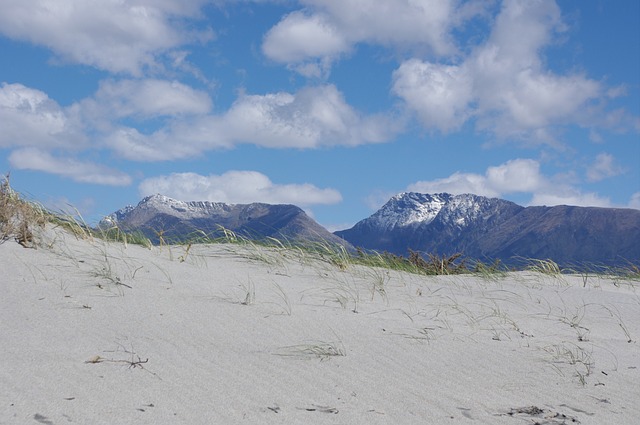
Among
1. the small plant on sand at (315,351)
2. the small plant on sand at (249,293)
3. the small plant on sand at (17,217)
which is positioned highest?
the small plant on sand at (17,217)

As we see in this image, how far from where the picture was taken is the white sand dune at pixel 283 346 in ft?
10.8

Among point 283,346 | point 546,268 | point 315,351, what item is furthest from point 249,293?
point 546,268

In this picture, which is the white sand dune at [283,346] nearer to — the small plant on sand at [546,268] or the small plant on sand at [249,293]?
the small plant on sand at [249,293]

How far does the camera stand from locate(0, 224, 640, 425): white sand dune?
329 cm

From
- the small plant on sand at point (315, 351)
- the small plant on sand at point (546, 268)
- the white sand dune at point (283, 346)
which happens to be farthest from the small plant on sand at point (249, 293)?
the small plant on sand at point (546, 268)

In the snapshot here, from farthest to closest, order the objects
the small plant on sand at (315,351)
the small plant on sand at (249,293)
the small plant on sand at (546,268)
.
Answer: the small plant on sand at (546,268), the small plant on sand at (249,293), the small plant on sand at (315,351)

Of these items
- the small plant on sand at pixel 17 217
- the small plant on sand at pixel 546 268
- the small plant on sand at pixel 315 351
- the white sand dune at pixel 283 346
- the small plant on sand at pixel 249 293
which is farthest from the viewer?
the small plant on sand at pixel 546 268

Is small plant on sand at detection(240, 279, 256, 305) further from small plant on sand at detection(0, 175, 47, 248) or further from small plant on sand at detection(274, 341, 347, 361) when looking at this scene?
small plant on sand at detection(0, 175, 47, 248)

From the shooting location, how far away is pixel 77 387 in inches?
127

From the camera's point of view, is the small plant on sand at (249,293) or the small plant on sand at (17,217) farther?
the small plant on sand at (17,217)

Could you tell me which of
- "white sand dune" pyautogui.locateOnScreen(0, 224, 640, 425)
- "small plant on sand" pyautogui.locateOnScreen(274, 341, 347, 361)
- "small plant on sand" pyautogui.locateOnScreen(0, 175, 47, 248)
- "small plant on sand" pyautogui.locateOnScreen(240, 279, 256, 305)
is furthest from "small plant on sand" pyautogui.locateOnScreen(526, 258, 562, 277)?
"small plant on sand" pyautogui.locateOnScreen(0, 175, 47, 248)

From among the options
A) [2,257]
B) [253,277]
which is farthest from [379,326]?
[2,257]

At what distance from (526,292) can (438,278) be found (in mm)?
957

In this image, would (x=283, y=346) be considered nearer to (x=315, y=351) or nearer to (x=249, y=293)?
(x=315, y=351)
